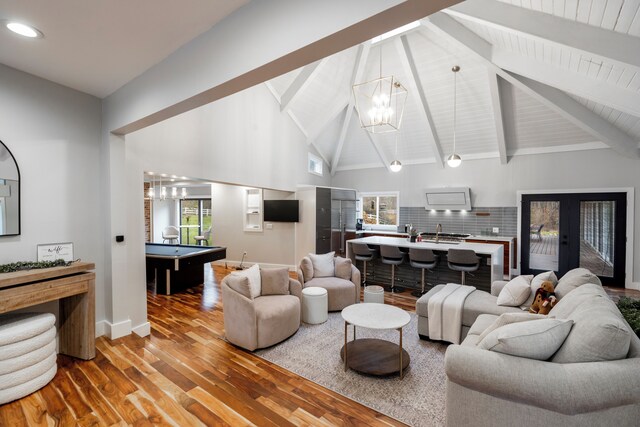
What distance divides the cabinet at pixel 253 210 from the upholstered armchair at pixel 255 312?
4.13 metres

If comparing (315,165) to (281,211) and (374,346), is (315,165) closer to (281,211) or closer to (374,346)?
(281,211)

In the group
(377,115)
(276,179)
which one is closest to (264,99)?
(276,179)

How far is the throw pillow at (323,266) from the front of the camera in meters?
4.70

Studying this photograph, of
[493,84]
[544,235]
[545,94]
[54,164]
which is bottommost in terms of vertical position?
[544,235]

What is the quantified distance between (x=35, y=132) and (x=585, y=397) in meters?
4.71

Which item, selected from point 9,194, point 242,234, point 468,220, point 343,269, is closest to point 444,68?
point 468,220

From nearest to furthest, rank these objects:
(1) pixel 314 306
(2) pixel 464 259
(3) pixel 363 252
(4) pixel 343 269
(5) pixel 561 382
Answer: (5) pixel 561 382 < (1) pixel 314 306 < (2) pixel 464 259 < (4) pixel 343 269 < (3) pixel 363 252

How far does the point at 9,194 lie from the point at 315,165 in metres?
6.74

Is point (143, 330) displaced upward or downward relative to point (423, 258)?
downward

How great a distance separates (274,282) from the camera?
3.78m

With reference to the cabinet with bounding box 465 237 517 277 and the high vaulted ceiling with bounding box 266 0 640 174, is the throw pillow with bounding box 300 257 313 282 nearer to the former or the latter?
the high vaulted ceiling with bounding box 266 0 640 174

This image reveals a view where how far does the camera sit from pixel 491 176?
7.29 meters

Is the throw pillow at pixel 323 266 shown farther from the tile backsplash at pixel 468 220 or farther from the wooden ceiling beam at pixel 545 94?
the wooden ceiling beam at pixel 545 94

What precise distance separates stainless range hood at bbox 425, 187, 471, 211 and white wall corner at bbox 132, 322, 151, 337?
6910 millimetres
